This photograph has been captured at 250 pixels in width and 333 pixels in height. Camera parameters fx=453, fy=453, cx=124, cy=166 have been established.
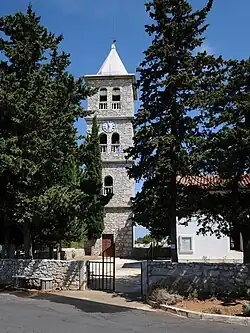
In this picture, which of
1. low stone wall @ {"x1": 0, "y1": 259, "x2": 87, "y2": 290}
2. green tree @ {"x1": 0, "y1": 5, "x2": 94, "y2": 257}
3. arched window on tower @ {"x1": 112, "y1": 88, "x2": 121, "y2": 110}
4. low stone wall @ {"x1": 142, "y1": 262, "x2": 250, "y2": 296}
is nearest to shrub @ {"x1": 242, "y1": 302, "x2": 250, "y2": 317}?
low stone wall @ {"x1": 142, "y1": 262, "x2": 250, "y2": 296}

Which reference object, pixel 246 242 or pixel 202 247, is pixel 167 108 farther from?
pixel 202 247

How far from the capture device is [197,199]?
16.1 metres

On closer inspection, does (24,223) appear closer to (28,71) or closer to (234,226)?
(28,71)

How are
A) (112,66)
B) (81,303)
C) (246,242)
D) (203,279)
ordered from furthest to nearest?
1. (112,66)
2. (246,242)
3. (203,279)
4. (81,303)

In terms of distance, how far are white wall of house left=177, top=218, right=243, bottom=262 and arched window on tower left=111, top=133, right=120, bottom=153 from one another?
15824 mm

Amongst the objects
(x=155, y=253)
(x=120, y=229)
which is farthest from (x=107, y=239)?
(x=155, y=253)

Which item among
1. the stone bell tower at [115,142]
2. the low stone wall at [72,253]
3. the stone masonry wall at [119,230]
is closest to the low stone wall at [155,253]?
the stone masonry wall at [119,230]

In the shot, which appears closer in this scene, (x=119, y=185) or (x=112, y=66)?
(x=119, y=185)

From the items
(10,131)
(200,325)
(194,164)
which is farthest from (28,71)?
(200,325)

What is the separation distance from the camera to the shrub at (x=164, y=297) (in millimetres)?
13555

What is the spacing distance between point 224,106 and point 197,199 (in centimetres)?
339

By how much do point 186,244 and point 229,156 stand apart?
15.5 meters

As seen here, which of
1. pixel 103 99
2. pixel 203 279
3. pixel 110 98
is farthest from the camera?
pixel 103 99

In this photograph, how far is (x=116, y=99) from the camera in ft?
144
